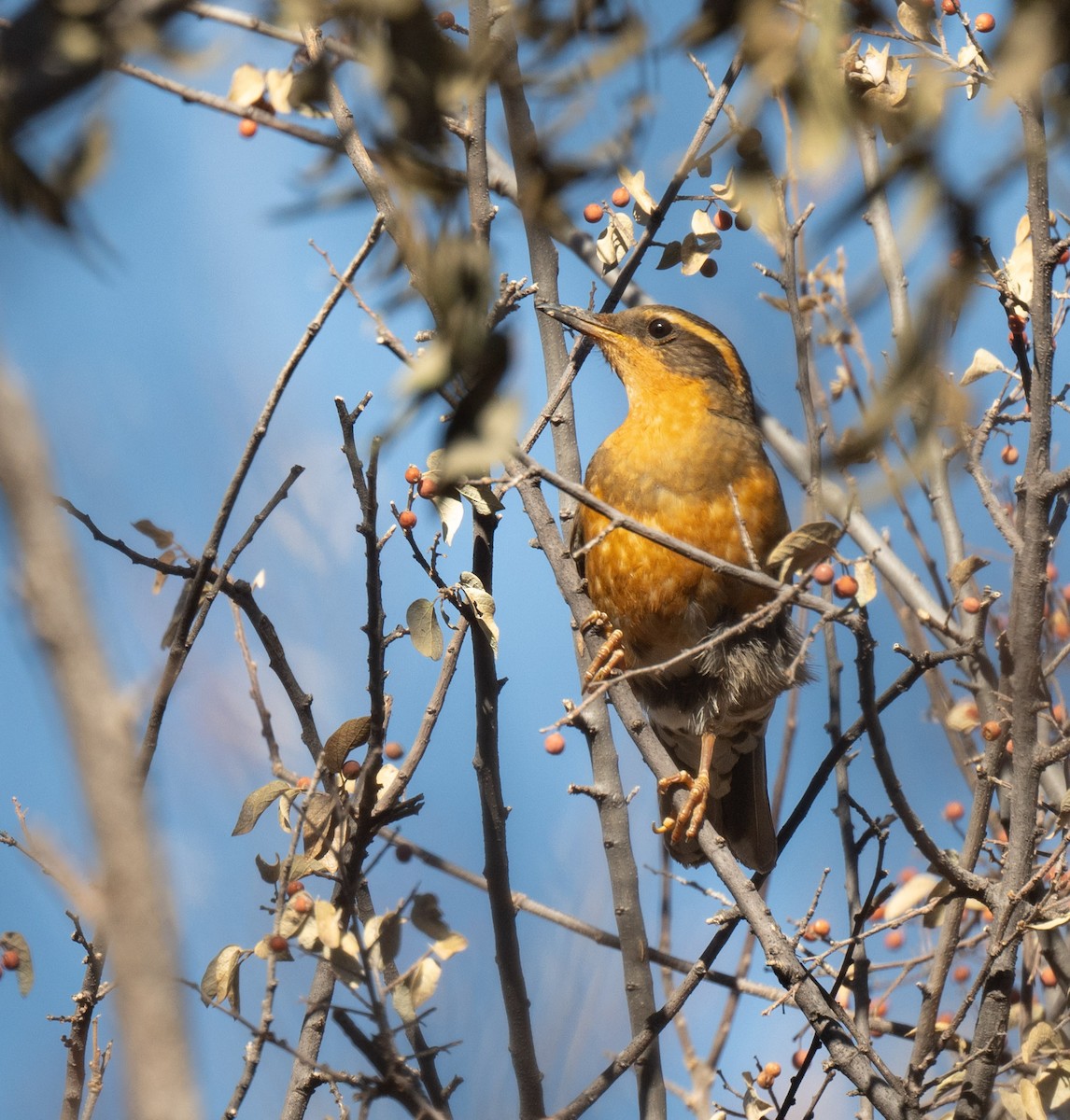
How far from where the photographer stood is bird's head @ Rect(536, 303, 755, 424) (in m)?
5.25

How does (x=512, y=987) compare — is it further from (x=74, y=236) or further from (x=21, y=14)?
(x=21, y=14)

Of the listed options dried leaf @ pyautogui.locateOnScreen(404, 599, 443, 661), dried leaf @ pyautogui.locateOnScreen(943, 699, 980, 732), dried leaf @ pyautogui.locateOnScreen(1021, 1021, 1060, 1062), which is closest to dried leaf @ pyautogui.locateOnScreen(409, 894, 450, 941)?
dried leaf @ pyautogui.locateOnScreen(404, 599, 443, 661)

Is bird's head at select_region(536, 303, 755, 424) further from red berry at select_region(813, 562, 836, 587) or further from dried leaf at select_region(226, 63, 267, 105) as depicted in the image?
red berry at select_region(813, 562, 836, 587)

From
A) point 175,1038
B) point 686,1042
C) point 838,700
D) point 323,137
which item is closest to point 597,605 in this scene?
point 838,700

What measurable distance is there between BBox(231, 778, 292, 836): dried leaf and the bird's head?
2.60 m

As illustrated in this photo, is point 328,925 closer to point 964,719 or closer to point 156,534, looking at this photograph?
point 156,534

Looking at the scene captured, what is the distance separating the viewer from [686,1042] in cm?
454

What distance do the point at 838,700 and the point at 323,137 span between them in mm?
2388

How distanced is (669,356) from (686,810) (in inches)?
76.4

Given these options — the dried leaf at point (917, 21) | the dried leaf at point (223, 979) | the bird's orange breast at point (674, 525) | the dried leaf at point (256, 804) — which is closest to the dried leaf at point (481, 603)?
the dried leaf at point (256, 804)

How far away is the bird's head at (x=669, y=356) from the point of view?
525 cm

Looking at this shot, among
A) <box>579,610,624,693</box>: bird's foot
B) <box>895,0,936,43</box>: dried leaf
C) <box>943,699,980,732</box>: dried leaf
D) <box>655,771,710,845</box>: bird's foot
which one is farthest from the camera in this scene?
<box>943,699,980,732</box>: dried leaf

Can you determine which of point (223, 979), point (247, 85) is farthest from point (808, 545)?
point (247, 85)

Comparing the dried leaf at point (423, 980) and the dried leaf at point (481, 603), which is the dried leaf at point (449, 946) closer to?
the dried leaf at point (423, 980)
